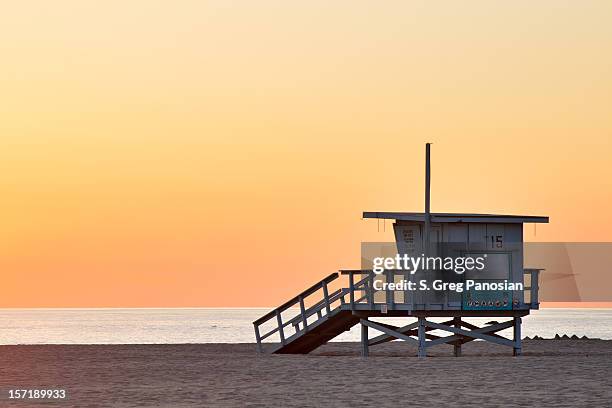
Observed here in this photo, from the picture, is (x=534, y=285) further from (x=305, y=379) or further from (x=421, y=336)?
(x=305, y=379)

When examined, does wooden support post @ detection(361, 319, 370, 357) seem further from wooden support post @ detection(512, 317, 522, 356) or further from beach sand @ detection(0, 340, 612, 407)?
wooden support post @ detection(512, 317, 522, 356)

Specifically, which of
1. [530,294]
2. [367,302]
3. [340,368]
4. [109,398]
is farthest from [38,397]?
[530,294]

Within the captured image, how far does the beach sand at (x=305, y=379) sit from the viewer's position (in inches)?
854

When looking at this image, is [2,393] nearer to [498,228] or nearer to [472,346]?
[498,228]

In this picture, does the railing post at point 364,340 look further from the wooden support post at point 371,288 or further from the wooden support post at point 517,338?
the wooden support post at point 517,338

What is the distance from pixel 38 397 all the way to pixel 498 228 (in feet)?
52.1

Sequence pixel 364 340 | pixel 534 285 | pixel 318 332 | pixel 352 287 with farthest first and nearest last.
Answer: pixel 318 332
pixel 364 340
pixel 352 287
pixel 534 285

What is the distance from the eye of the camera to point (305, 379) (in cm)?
2627

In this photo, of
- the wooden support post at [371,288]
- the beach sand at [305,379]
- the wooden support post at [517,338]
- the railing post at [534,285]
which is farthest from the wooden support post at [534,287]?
the wooden support post at [371,288]

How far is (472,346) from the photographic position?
4891 cm

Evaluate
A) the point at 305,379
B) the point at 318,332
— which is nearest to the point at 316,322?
the point at 318,332

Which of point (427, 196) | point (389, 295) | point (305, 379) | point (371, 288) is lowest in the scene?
point (305, 379)

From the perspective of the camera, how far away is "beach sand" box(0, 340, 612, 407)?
71.2ft

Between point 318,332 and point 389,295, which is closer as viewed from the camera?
point 389,295
